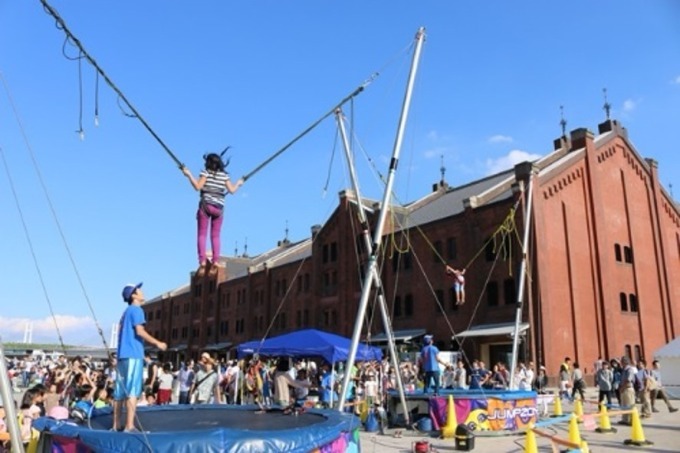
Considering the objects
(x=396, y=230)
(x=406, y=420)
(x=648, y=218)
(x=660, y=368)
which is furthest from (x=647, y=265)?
(x=406, y=420)

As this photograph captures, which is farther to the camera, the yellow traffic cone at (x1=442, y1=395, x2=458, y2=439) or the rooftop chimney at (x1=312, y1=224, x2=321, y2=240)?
the rooftop chimney at (x1=312, y1=224, x2=321, y2=240)

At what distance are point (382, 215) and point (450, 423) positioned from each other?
224 inches

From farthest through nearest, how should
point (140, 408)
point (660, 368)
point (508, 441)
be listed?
point (660, 368) < point (508, 441) < point (140, 408)

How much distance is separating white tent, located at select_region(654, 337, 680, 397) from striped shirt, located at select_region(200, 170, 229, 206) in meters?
26.2

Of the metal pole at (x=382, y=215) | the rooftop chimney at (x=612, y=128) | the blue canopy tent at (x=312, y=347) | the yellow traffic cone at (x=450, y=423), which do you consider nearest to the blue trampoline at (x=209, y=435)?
the metal pole at (x=382, y=215)

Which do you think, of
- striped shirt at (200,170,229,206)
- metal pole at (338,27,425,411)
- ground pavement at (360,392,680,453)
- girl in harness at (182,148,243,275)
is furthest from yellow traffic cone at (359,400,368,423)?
striped shirt at (200,170,229,206)

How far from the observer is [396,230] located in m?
42.2

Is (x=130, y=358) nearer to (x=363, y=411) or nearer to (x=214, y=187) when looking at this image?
(x=214, y=187)

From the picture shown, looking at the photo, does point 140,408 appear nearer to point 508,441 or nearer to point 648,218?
point 508,441

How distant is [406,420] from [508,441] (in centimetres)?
290

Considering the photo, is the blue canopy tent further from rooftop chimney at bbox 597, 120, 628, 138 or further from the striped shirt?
rooftop chimney at bbox 597, 120, 628, 138

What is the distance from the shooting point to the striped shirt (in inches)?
332

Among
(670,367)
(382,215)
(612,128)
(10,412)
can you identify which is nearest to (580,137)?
(612,128)

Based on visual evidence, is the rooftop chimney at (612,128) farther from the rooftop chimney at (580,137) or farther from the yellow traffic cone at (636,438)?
the yellow traffic cone at (636,438)
